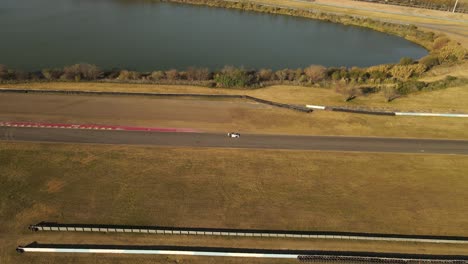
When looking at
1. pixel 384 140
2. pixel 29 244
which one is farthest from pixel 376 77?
pixel 29 244

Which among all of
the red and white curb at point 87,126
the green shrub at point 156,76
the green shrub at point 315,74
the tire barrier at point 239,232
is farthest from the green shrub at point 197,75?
the tire barrier at point 239,232

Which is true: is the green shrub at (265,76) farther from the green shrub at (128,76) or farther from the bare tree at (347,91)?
the green shrub at (128,76)

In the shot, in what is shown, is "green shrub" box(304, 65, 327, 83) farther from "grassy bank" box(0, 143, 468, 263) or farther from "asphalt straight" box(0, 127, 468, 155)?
"grassy bank" box(0, 143, 468, 263)


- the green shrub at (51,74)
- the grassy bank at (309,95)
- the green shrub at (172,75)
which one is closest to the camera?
the grassy bank at (309,95)

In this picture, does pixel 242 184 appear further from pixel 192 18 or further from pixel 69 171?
pixel 192 18

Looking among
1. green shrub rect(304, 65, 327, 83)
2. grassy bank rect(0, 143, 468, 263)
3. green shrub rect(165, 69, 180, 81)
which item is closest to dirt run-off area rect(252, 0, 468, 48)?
green shrub rect(304, 65, 327, 83)

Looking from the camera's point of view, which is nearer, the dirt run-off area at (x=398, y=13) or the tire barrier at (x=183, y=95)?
the tire barrier at (x=183, y=95)

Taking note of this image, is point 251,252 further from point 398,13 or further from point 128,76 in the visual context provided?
point 398,13

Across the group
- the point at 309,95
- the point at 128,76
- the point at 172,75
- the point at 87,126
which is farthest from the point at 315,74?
the point at 87,126
